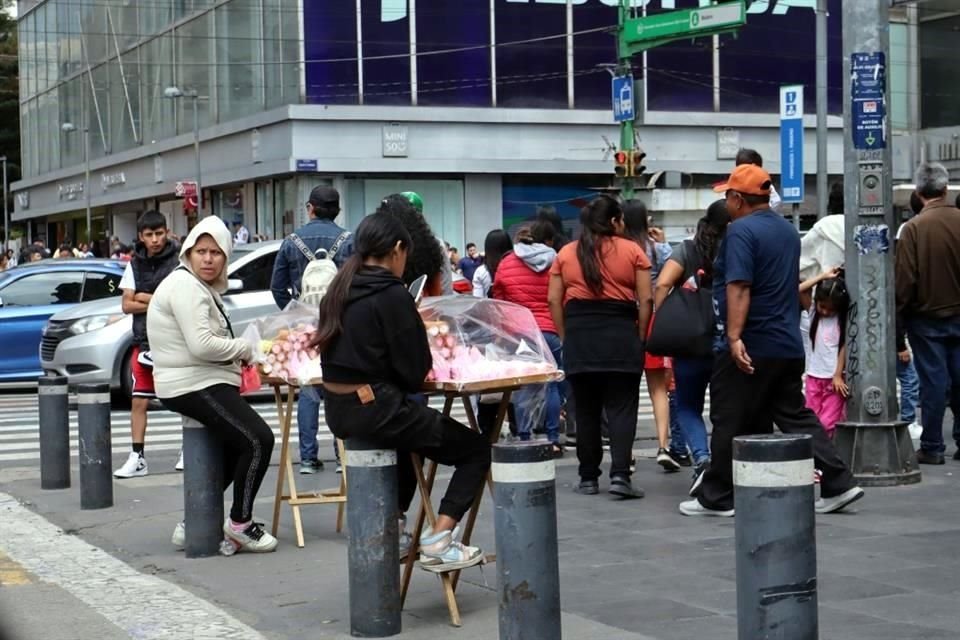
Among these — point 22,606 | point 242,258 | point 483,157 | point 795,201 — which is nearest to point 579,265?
point 22,606

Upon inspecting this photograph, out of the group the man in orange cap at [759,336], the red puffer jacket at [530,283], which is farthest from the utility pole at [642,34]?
the man in orange cap at [759,336]

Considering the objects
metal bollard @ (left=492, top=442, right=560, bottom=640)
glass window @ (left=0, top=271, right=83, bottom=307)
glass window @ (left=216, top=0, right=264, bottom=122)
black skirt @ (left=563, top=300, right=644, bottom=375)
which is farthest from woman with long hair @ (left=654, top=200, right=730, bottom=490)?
glass window @ (left=216, top=0, right=264, bottom=122)

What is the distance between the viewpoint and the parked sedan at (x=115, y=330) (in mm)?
16719

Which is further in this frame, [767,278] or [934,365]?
[934,365]

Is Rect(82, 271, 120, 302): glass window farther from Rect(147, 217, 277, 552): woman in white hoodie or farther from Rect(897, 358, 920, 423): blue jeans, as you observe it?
Rect(147, 217, 277, 552): woman in white hoodie

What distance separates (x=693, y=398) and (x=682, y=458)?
3.84 feet

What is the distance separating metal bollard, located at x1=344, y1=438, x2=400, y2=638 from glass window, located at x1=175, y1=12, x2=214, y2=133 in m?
38.7

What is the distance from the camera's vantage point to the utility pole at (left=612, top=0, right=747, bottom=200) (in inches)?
1043

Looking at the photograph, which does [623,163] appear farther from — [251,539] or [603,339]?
[251,539]

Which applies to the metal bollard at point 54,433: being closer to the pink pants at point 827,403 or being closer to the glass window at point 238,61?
the pink pants at point 827,403

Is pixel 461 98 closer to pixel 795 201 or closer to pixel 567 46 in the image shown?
pixel 567 46

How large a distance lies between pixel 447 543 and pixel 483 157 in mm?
33519

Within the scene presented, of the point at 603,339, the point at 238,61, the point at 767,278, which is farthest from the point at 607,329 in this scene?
the point at 238,61

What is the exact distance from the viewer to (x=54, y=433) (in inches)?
429
